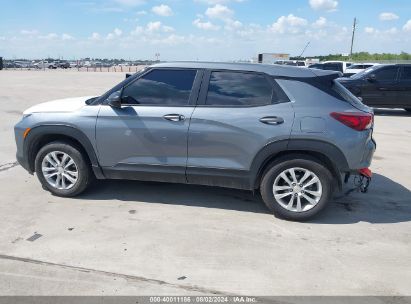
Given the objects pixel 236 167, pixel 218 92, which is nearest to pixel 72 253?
pixel 236 167

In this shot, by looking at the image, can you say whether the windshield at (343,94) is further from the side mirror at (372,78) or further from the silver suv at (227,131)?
the side mirror at (372,78)

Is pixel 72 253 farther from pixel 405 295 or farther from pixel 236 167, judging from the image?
pixel 405 295

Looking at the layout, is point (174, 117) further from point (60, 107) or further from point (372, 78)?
point (372, 78)

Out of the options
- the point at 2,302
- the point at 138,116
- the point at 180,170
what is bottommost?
the point at 2,302

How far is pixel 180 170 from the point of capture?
471 centimetres

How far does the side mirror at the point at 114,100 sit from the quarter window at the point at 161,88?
0.07 meters

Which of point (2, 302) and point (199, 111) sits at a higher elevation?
point (199, 111)

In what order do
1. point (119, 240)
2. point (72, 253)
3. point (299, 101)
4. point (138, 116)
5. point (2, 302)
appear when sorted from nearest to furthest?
point (2, 302) → point (72, 253) → point (119, 240) → point (299, 101) → point (138, 116)

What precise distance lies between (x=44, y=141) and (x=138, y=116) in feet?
4.57

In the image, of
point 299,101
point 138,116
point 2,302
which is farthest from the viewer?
point 138,116

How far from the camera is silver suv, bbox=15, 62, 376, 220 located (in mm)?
4348

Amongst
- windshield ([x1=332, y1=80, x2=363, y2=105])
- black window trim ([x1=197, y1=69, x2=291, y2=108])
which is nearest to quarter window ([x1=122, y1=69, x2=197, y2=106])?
black window trim ([x1=197, y1=69, x2=291, y2=108])

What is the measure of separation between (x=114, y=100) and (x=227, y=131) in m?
1.37

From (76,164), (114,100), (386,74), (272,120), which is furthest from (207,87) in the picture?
(386,74)
